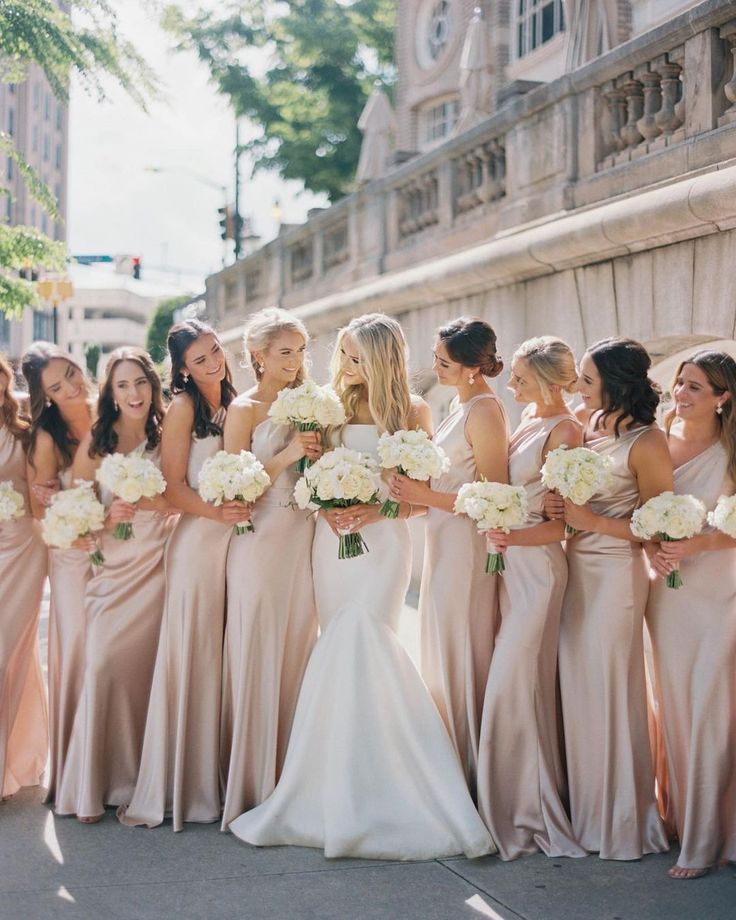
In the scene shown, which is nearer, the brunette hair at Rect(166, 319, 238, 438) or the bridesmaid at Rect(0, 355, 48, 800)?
the brunette hair at Rect(166, 319, 238, 438)

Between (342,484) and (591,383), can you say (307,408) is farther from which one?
(591,383)

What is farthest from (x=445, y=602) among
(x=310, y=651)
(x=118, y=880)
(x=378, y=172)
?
(x=378, y=172)

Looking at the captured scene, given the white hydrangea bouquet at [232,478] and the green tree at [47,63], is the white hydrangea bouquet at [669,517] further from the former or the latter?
the green tree at [47,63]

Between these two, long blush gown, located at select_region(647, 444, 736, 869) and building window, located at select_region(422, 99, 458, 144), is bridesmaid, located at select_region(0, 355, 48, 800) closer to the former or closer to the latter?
long blush gown, located at select_region(647, 444, 736, 869)

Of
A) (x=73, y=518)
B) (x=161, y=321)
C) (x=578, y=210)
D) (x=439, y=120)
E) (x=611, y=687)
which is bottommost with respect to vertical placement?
(x=611, y=687)

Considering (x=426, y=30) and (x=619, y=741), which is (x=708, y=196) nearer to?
(x=619, y=741)

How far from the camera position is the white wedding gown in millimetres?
5395

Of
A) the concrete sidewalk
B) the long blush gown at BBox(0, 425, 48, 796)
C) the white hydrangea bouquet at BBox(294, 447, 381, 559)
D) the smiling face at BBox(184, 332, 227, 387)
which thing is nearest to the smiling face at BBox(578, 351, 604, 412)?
the white hydrangea bouquet at BBox(294, 447, 381, 559)

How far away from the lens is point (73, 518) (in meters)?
5.98

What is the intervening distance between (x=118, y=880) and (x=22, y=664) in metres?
1.83

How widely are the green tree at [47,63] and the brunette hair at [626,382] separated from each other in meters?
7.00

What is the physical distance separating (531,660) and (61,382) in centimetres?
288

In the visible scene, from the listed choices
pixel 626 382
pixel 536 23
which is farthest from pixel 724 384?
pixel 536 23

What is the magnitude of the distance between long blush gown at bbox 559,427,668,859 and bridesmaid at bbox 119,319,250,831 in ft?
5.67
